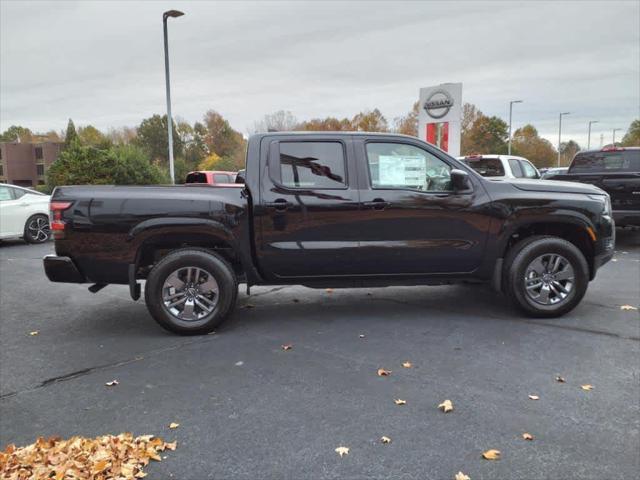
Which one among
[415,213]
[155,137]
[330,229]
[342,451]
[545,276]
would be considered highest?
[155,137]

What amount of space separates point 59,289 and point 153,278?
3.33 m

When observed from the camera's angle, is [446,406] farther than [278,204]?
No

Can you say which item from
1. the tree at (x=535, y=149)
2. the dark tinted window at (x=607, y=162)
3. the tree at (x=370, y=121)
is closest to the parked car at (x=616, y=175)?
the dark tinted window at (x=607, y=162)

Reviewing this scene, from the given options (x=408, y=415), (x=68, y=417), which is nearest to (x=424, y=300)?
(x=408, y=415)

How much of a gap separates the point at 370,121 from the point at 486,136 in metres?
19.6

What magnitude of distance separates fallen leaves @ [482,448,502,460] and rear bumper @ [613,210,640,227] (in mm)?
8249

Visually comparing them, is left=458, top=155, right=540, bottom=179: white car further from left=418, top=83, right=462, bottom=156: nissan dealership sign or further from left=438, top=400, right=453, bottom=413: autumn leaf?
left=438, top=400, right=453, bottom=413: autumn leaf

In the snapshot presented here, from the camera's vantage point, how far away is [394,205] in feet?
17.6

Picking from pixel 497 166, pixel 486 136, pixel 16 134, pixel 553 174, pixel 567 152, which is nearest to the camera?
pixel 497 166

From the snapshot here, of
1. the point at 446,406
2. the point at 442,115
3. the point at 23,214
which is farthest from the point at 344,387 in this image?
the point at 442,115

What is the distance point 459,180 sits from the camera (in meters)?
5.34

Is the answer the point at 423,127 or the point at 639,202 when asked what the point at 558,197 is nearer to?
the point at 639,202

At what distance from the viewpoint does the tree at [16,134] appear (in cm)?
11456

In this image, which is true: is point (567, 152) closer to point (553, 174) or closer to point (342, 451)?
point (553, 174)
